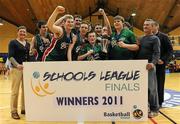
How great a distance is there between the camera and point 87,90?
14.0 ft

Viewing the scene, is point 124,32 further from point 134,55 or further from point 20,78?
point 20,78

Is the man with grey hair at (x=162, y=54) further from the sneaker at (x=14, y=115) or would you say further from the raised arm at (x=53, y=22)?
the sneaker at (x=14, y=115)

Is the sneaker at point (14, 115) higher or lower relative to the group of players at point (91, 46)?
lower

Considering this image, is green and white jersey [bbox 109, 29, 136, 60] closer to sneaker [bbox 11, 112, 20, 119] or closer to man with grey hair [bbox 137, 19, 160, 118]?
man with grey hair [bbox 137, 19, 160, 118]

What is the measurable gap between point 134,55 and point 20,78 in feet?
6.63

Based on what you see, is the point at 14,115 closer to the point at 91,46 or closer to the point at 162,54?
the point at 91,46

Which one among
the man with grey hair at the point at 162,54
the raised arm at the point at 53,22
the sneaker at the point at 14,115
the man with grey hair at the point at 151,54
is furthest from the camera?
the man with grey hair at the point at 162,54

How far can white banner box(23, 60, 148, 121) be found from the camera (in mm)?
4211

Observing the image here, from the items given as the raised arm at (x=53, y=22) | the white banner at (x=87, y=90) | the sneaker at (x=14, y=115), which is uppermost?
the raised arm at (x=53, y=22)

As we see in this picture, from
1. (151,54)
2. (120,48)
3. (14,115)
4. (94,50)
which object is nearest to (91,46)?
(94,50)

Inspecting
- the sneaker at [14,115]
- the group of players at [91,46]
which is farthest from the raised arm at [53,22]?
the sneaker at [14,115]

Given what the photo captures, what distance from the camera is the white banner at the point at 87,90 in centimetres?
421

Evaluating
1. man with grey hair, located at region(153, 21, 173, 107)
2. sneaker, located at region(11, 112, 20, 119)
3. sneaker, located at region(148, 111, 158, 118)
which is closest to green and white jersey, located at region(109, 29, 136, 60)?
man with grey hair, located at region(153, 21, 173, 107)

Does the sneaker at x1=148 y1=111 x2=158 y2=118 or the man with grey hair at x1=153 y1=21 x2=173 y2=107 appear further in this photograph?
the man with grey hair at x1=153 y1=21 x2=173 y2=107
